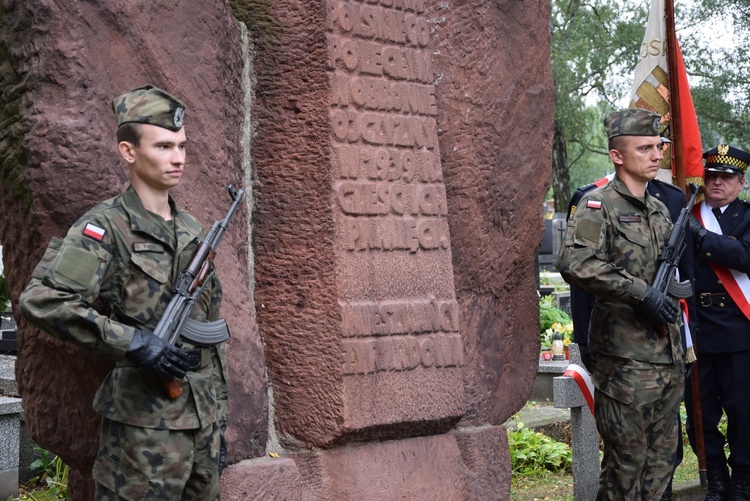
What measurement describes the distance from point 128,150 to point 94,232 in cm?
30

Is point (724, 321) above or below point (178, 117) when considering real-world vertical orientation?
below

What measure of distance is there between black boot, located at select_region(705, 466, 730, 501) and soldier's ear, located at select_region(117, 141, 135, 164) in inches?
155

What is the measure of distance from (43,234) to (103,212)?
1.30ft

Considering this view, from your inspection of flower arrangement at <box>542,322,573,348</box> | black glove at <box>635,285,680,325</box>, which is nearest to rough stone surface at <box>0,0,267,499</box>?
black glove at <box>635,285,680,325</box>

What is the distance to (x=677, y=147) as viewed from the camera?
6125 mm

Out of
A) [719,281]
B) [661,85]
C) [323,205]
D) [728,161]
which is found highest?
[661,85]

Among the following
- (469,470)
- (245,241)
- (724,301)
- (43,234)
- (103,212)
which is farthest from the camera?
(724,301)

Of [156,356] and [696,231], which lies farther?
[696,231]

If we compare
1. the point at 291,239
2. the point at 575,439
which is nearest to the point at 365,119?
the point at 291,239

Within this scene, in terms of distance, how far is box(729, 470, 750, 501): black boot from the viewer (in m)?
5.64

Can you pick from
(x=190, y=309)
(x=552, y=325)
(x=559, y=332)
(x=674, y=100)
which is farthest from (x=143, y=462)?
(x=552, y=325)

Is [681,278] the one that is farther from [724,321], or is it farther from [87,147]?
[87,147]

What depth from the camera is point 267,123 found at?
4.27 meters

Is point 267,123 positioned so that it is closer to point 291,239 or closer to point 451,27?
point 291,239
